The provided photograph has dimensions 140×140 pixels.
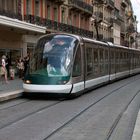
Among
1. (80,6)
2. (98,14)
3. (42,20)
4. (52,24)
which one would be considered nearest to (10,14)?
(42,20)

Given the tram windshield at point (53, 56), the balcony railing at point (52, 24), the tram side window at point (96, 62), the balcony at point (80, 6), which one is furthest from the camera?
the balcony at point (80, 6)

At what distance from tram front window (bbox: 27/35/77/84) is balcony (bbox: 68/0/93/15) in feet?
107

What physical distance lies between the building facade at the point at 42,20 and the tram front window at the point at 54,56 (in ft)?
25.5

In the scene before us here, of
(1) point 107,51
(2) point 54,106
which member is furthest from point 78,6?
(2) point 54,106

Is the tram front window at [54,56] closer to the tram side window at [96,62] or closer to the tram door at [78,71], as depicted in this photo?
the tram door at [78,71]

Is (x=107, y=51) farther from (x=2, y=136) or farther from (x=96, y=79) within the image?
(x=2, y=136)

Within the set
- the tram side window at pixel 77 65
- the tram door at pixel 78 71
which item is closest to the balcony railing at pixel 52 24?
the tram door at pixel 78 71

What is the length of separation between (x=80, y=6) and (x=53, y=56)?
38071 millimetres

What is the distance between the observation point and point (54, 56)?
20391mm

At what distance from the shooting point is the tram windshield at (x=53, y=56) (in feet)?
65.9

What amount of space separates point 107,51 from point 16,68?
8.09 meters

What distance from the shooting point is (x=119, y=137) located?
1079 cm

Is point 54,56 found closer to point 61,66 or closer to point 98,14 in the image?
point 61,66

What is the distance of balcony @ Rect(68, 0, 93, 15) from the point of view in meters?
53.9
